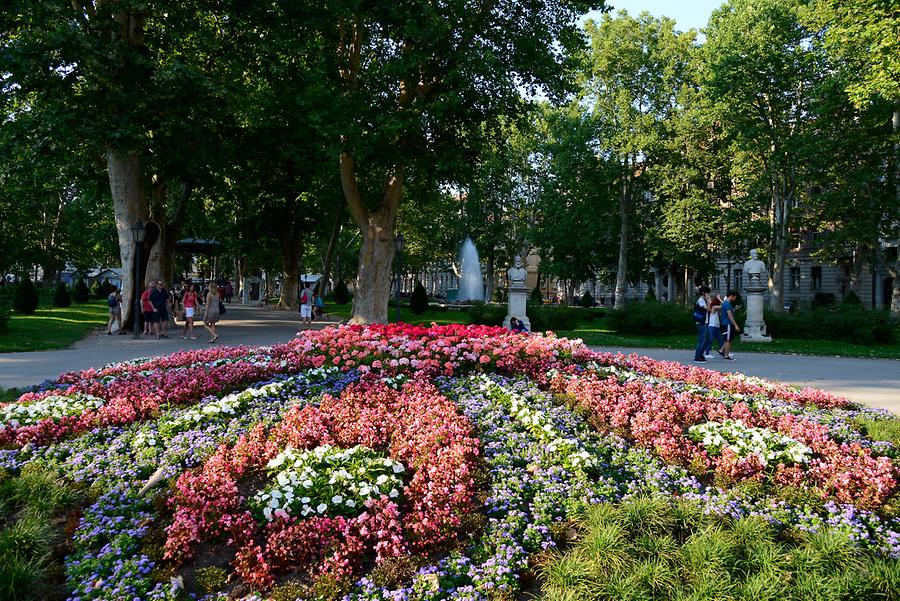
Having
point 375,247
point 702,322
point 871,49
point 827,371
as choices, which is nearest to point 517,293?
point 375,247

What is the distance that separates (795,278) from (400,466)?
63.7 meters

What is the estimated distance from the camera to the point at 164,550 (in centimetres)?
384

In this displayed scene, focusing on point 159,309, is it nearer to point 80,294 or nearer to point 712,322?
point 712,322


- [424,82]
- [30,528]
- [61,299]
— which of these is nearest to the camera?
[30,528]

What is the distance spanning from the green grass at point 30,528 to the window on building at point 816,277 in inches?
2508

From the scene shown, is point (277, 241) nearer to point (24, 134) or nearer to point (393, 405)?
point (24, 134)

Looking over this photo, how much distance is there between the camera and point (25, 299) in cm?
3009

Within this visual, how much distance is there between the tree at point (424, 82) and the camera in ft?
61.3

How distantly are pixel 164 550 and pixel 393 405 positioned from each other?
276cm

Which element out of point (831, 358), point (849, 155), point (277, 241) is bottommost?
point (831, 358)

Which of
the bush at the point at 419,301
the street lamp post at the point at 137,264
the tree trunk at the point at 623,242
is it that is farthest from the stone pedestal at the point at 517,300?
the tree trunk at the point at 623,242

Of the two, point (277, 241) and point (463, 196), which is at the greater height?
point (463, 196)

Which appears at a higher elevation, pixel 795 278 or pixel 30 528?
pixel 795 278

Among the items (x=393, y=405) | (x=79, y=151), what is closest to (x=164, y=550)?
(x=393, y=405)
